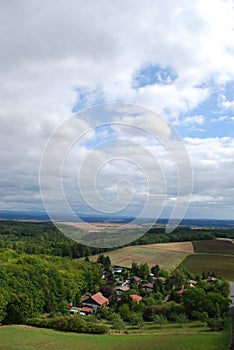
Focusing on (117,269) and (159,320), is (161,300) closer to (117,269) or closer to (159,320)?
(159,320)

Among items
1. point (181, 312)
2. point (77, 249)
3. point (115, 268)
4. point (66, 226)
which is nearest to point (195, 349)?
point (181, 312)

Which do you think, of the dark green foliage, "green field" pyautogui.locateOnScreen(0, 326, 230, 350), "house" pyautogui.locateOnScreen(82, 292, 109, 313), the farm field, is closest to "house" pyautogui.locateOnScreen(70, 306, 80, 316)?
"house" pyautogui.locateOnScreen(82, 292, 109, 313)

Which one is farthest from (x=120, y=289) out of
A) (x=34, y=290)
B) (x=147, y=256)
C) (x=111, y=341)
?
(x=111, y=341)

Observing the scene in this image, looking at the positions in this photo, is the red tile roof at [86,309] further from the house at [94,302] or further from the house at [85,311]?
the house at [94,302]

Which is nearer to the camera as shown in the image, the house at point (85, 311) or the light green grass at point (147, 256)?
the house at point (85, 311)

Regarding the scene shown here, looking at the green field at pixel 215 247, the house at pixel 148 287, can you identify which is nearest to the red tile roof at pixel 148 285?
the house at pixel 148 287

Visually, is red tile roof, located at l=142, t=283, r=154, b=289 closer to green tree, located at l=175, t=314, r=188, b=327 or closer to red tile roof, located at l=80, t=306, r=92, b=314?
red tile roof, located at l=80, t=306, r=92, b=314
